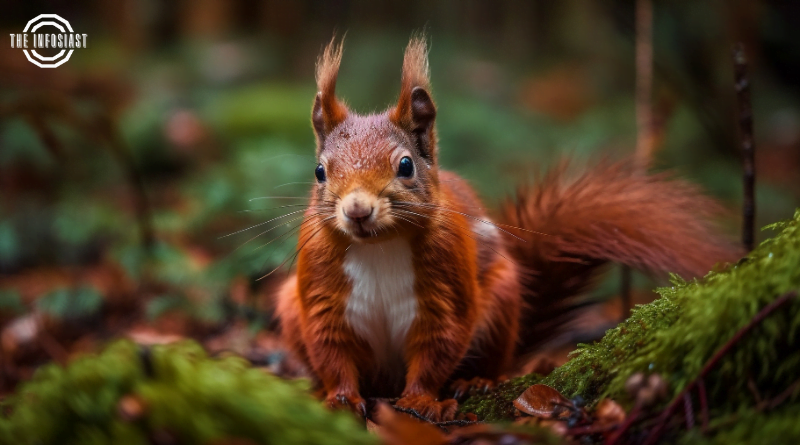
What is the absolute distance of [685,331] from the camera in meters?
1.42

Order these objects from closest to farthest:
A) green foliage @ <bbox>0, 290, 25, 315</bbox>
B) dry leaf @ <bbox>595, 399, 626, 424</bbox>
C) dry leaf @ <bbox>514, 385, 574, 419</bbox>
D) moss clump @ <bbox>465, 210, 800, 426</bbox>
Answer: moss clump @ <bbox>465, 210, 800, 426</bbox>, dry leaf @ <bbox>595, 399, 626, 424</bbox>, dry leaf @ <bbox>514, 385, 574, 419</bbox>, green foliage @ <bbox>0, 290, 25, 315</bbox>

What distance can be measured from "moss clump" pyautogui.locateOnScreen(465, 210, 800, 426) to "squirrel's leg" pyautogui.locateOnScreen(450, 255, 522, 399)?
2.63 feet

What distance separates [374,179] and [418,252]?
0.31m

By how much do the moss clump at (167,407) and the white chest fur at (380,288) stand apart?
0.83 meters

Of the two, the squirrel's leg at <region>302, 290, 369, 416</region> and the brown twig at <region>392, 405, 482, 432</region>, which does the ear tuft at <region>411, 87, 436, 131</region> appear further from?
the brown twig at <region>392, 405, 482, 432</region>

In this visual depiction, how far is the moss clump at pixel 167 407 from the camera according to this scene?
1.18m

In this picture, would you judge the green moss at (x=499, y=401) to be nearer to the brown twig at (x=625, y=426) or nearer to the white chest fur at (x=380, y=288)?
the white chest fur at (x=380, y=288)

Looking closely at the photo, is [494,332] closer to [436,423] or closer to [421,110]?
[436,423]

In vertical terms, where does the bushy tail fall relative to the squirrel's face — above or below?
below

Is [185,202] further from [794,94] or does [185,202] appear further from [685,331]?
[794,94]

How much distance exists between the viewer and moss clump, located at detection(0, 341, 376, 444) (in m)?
1.18

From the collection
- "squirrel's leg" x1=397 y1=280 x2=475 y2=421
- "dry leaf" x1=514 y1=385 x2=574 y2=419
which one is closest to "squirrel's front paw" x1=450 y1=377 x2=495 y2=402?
"squirrel's leg" x1=397 y1=280 x2=475 y2=421

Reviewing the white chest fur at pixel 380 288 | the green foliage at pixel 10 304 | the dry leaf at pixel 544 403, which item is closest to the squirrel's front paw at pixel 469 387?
the white chest fur at pixel 380 288

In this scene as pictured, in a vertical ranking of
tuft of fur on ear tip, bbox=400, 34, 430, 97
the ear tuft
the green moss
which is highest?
tuft of fur on ear tip, bbox=400, 34, 430, 97
